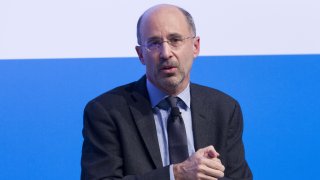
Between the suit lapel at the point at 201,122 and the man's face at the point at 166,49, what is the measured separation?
3.8 inches

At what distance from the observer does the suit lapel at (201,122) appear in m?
1.60

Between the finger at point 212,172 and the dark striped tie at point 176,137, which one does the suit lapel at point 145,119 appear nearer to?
the dark striped tie at point 176,137

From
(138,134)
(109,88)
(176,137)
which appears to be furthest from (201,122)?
(109,88)

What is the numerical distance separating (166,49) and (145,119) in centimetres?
24

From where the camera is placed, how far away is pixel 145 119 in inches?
62.5

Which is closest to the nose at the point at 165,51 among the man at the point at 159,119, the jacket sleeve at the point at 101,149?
the man at the point at 159,119

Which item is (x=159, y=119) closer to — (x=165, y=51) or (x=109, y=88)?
(x=165, y=51)

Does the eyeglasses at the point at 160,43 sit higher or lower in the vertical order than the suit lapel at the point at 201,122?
higher

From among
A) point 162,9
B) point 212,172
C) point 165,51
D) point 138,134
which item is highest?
point 162,9

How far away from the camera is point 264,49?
2.36m

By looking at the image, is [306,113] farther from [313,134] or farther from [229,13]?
[229,13]

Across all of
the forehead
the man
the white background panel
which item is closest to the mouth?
the man

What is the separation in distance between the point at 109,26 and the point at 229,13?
1.89ft

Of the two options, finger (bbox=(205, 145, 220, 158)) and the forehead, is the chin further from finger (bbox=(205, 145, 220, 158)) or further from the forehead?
finger (bbox=(205, 145, 220, 158))
